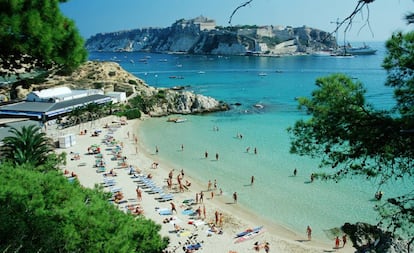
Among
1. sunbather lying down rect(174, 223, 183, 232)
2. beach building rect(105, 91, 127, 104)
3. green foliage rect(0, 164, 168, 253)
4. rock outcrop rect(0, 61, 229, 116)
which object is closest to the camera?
green foliage rect(0, 164, 168, 253)

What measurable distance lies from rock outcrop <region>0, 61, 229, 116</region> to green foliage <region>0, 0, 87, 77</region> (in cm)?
3555

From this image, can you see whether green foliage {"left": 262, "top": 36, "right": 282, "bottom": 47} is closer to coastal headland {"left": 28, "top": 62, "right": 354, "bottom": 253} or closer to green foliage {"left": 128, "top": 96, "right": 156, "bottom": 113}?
green foliage {"left": 128, "top": 96, "right": 156, "bottom": 113}

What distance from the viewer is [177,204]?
1959cm

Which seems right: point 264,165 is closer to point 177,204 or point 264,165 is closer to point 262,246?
point 177,204

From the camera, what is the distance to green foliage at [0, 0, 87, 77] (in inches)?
199

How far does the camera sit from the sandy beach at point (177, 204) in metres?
15.6

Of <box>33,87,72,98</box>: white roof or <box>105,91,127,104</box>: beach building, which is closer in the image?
<box>33,87,72,98</box>: white roof

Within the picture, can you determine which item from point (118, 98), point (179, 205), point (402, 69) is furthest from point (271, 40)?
point (402, 69)

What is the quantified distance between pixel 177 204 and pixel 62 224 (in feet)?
36.8

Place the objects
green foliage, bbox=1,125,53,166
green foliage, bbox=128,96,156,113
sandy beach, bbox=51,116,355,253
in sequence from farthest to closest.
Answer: green foliage, bbox=128,96,156,113 < green foliage, bbox=1,125,53,166 < sandy beach, bbox=51,116,355,253

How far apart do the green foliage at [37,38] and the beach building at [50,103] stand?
98.4 ft

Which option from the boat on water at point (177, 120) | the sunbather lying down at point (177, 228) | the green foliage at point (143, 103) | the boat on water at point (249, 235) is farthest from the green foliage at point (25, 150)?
the green foliage at point (143, 103)

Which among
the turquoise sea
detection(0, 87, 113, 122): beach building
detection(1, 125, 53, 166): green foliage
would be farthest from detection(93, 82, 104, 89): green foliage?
detection(1, 125, 53, 166): green foliage

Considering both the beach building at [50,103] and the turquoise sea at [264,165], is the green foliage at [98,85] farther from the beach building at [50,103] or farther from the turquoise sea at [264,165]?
the turquoise sea at [264,165]
